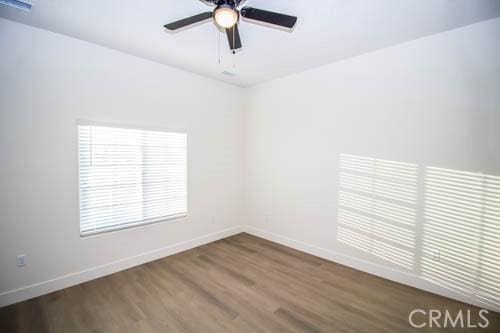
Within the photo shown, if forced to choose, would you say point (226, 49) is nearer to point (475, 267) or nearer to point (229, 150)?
point (229, 150)

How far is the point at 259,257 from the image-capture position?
11.9 ft

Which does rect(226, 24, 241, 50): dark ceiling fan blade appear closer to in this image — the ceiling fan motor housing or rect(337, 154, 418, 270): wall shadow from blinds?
the ceiling fan motor housing

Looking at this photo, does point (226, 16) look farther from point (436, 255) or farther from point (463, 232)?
point (436, 255)

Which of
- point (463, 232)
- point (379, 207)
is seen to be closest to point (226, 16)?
point (379, 207)

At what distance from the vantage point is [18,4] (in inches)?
82.7

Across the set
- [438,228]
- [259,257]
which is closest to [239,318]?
[259,257]

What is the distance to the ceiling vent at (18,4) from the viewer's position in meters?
2.04

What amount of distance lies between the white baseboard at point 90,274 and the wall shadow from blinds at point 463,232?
3366 millimetres

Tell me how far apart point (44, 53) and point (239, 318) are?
3.58m

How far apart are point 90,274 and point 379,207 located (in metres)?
3.87

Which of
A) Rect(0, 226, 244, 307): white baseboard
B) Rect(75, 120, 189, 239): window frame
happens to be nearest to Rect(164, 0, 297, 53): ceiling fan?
Rect(75, 120, 189, 239): window frame

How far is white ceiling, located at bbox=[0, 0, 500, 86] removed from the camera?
7.09 ft

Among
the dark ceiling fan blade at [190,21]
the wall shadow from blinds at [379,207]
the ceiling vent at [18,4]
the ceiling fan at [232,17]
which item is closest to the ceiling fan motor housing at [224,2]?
the ceiling fan at [232,17]

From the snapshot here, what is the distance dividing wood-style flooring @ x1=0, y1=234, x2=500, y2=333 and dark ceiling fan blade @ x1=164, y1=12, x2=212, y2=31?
274 cm
